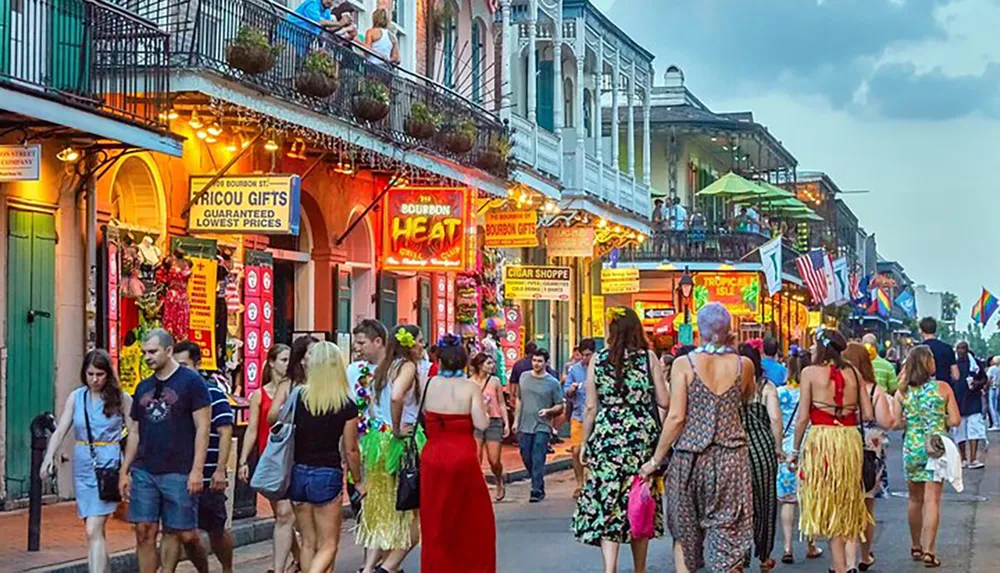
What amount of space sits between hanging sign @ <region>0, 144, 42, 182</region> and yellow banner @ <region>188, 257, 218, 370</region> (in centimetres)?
430

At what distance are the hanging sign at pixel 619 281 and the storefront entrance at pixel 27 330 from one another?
21.4 m

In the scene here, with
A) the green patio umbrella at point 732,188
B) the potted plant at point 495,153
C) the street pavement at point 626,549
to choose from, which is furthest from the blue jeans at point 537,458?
the green patio umbrella at point 732,188

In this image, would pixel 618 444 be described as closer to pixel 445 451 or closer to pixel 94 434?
pixel 445 451

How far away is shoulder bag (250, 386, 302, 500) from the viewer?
10.8 meters

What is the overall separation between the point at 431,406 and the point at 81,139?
6905mm

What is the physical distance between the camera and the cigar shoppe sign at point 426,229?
24.9 meters

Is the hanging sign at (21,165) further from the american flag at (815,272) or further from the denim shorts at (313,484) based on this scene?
the american flag at (815,272)

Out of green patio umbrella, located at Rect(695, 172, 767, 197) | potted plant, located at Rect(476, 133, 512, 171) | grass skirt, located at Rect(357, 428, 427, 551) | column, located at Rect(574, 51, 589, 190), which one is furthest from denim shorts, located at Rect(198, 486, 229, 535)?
green patio umbrella, located at Rect(695, 172, 767, 197)

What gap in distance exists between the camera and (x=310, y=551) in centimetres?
1086

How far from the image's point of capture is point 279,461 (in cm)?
1075

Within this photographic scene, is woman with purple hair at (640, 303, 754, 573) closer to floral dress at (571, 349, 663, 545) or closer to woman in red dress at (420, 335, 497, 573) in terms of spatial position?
floral dress at (571, 349, 663, 545)

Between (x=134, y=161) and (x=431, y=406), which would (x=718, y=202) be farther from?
(x=431, y=406)

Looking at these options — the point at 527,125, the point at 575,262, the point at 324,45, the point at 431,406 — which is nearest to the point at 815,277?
the point at 575,262

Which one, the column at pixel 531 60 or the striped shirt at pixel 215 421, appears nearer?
the striped shirt at pixel 215 421
